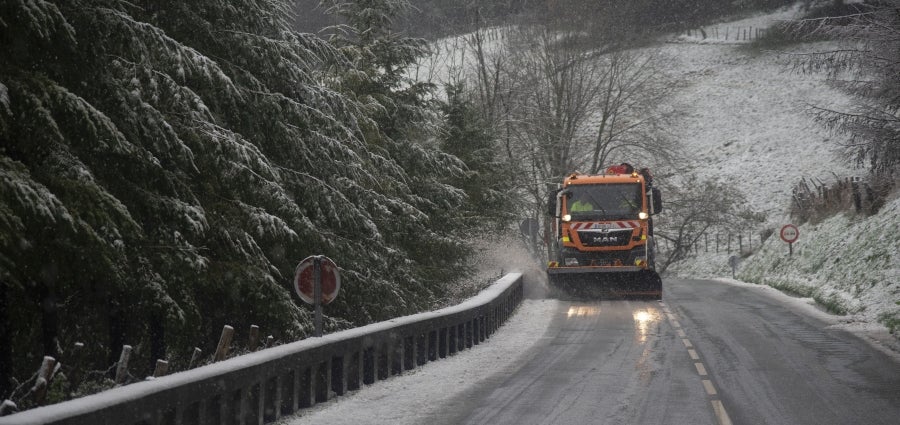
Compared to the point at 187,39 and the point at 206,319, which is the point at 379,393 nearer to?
the point at 206,319

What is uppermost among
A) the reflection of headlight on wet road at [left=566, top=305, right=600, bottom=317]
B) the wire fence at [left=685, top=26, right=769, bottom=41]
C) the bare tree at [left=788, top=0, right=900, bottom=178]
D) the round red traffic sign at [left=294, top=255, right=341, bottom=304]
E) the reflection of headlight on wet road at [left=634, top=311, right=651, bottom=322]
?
the wire fence at [left=685, top=26, right=769, bottom=41]

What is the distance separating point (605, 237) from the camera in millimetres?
25844

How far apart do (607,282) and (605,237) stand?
4.24 feet

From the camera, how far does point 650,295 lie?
84.0 feet

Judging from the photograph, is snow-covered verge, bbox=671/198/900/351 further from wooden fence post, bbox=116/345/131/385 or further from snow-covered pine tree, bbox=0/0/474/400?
wooden fence post, bbox=116/345/131/385

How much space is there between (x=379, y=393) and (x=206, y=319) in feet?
11.5

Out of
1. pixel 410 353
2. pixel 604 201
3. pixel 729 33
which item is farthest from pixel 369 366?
pixel 729 33

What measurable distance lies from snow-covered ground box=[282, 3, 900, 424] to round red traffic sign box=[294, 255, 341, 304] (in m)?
1.27

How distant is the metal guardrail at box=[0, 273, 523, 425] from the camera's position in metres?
6.15

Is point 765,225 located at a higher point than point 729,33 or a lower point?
lower

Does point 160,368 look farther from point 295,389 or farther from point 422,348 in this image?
point 422,348

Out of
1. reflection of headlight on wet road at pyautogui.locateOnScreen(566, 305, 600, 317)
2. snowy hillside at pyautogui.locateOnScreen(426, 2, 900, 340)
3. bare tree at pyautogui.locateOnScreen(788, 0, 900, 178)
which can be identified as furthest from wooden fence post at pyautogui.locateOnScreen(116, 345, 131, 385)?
reflection of headlight on wet road at pyautogui.locateOnScreen(566, 305, 600, 317)

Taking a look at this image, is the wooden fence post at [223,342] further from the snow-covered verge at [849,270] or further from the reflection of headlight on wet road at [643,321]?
the snow-covered verge at [849,270]

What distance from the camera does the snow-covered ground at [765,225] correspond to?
1195 centimetres
